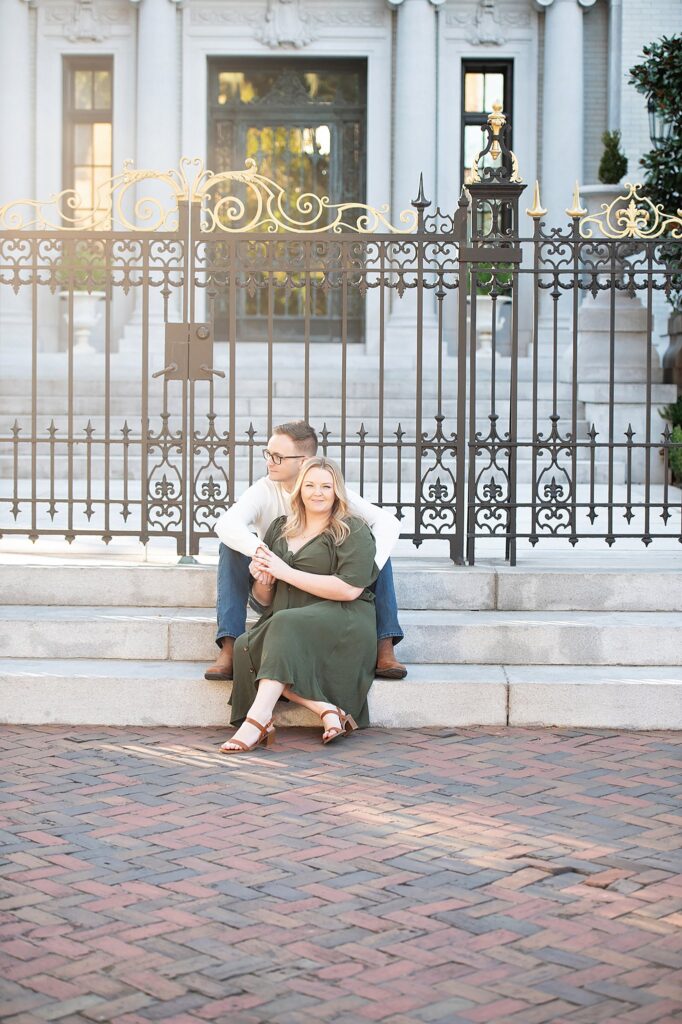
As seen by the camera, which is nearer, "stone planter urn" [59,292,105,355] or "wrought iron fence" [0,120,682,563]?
"wrought iron fence" [0,120,682,563]

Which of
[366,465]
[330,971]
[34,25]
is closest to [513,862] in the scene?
[330,971]

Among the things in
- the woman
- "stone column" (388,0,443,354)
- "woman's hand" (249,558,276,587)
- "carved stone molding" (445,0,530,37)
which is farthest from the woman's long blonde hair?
"carved stone molding" (445,0,530,37)

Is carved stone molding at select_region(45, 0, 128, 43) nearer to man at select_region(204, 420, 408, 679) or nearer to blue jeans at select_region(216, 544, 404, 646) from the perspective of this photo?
man at select_region(204, 420, 408, 679)

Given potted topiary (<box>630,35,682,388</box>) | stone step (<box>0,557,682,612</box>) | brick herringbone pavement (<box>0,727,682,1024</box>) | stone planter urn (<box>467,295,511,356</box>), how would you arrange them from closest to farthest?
brick herringbone pavement (<box>0,727,682,1024</box>) < stone step (<box>0,557,682,612</box>) < potted topiary (<box>630,35,682,388</box>) < stone planter urn (<box>467,295,511,356</box>)

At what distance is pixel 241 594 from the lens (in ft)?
24.3

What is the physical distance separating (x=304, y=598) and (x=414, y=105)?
1191 centimetres

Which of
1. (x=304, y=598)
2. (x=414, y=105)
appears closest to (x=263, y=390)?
(x=414, y=105)

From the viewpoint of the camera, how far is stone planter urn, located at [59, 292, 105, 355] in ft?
54.9

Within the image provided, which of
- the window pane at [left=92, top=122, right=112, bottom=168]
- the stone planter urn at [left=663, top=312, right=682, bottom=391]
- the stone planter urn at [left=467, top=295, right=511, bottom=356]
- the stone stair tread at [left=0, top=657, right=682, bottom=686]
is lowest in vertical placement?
the stone stair tread at [left=0, top=657, right=682, bottom=686]

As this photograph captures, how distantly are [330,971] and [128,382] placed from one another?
429 inches

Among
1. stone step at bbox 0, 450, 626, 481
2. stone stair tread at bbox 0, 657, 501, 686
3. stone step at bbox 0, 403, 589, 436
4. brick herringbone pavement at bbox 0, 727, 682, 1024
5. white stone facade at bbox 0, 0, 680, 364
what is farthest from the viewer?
white stone facade at bbox 0, 0, 680, 364

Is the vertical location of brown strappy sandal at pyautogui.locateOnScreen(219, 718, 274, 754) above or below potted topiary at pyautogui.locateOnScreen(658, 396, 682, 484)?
below

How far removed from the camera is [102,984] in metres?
4.21

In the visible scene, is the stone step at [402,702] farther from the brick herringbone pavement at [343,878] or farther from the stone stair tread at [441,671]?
the brick herringbone pavement at [343,878]
